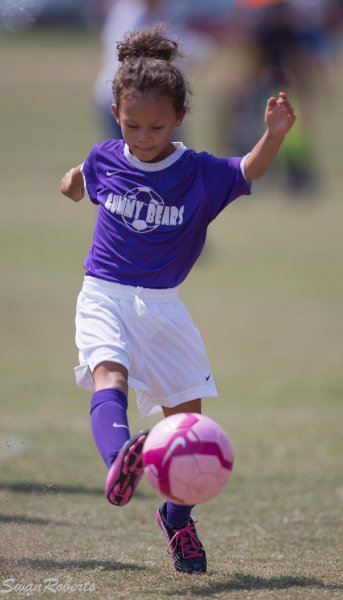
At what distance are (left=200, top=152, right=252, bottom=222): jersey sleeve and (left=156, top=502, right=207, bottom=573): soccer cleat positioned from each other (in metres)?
1.16

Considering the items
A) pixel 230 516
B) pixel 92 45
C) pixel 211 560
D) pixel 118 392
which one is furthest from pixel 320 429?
pixel 92 45

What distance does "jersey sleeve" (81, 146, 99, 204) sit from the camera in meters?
4.22

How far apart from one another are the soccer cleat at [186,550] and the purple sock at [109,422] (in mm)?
492

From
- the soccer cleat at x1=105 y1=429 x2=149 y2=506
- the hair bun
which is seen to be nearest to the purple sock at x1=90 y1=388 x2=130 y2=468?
the soccer cleat at x1=105 y1=429 x2=149 y2=506

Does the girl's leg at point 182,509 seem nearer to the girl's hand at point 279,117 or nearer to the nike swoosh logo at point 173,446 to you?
the nike swoosh logo at point 173,446

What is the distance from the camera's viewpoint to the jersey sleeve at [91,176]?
13.8ft

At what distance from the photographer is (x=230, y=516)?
4977mm

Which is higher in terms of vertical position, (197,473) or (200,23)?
(200,23)

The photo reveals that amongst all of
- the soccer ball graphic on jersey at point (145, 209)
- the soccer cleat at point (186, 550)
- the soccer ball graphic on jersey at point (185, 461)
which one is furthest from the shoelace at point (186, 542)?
the soccer ball graphic on jersey at point (145, 209)

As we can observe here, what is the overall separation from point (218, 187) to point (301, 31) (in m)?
20.0

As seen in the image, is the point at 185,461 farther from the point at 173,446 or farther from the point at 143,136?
the point at 143,136

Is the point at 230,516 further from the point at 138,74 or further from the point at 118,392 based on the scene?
the point at 138,74

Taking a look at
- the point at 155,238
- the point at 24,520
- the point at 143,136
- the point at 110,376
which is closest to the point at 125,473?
the point at 110,376

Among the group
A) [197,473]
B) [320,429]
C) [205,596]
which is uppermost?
[197,473]
